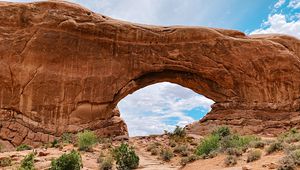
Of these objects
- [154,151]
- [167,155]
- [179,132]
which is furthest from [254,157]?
[179,132]

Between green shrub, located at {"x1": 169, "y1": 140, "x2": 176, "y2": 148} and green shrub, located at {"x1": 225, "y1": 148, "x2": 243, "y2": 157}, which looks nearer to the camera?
green shrub, located at {"x1": 225, "y1": 148, "x2": 243, "y2": 157}

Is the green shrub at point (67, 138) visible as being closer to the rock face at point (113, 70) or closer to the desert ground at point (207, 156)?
the rock face at point (113, 70)

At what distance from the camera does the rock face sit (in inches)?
989

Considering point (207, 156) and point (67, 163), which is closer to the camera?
point (67, 163)

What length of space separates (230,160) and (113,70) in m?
16.4

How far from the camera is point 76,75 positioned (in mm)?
26156

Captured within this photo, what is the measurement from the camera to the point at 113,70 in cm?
2717

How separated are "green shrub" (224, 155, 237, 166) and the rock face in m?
14.8

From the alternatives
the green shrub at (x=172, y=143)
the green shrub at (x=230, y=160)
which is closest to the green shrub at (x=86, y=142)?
the green shrub at (x=172, y=143)

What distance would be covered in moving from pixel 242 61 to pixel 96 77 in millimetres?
11444

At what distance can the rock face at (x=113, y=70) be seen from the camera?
2512cm

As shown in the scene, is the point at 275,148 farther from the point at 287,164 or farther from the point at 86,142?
the point at 86,142

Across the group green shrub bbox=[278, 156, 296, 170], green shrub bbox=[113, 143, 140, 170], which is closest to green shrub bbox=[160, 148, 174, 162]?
green shrub bbox=[113, 143, 140, 170]

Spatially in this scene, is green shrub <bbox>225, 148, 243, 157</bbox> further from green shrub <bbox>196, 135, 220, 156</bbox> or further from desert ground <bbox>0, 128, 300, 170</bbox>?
green shrub <bbox>196, 135, 220, 156</bbox>
